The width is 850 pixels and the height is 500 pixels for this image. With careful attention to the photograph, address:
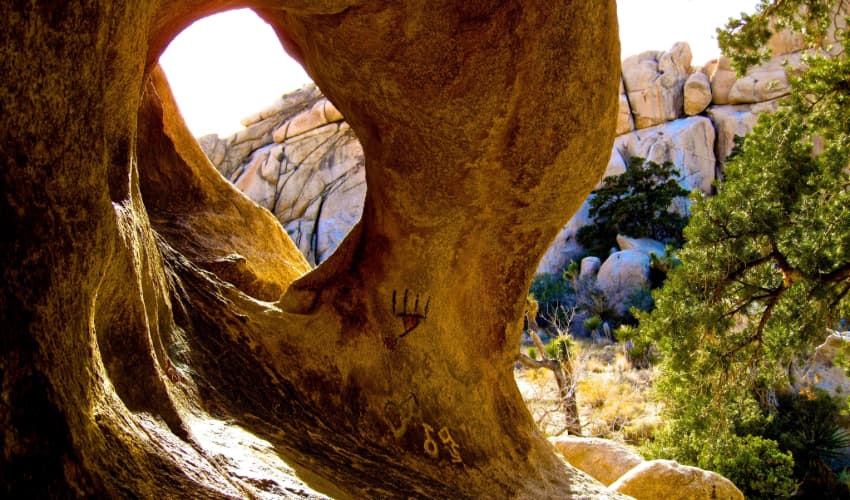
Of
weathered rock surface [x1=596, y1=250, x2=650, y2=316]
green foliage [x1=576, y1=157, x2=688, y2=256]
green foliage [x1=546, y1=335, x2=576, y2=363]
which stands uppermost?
green foliage [x1=576, y1=157, x2=688, y2=256]

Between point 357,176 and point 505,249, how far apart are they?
27.4 meters

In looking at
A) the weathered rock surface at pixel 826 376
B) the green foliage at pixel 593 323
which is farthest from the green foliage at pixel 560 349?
the green foliage at pixel 593 323

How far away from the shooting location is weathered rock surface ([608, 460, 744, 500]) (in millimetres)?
6797

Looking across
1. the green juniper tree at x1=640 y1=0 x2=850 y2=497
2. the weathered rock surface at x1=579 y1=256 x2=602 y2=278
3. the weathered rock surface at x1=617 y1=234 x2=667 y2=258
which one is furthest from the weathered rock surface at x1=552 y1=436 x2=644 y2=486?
the weathered rock surface at x1=617 y1=234 x2=667 y2=258

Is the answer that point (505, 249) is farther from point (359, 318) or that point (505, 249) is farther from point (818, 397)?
point (818, 397)

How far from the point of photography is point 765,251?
333 inches

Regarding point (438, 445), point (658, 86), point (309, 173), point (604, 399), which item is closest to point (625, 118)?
point (658, 86)

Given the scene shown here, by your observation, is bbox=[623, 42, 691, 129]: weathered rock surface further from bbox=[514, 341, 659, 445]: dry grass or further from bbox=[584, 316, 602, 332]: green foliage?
bbox=[514, 341, 659, 445]: dry grass

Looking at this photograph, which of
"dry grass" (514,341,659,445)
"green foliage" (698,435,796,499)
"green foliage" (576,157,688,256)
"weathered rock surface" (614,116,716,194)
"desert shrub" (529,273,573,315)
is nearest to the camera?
A: "green foliage" (698,435,796,499)

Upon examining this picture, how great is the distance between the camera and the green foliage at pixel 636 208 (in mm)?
28953

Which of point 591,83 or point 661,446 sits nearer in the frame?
point 591,83

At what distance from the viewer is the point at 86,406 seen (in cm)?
174

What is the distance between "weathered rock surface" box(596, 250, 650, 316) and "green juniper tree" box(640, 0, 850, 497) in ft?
52.3

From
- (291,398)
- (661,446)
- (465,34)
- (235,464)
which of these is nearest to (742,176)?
(661,446)
